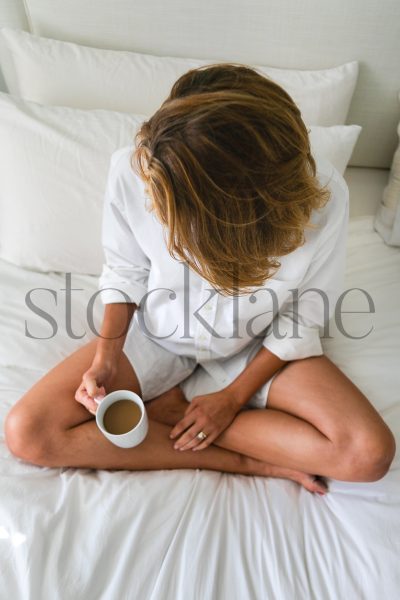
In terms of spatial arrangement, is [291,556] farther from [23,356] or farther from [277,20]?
[277,20]

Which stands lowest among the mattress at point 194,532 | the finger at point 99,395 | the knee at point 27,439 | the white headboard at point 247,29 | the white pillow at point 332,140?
the mattress at point 194,532

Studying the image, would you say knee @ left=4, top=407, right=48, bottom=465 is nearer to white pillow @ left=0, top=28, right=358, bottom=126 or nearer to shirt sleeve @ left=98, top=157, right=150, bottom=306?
shirt sleeve @ left=98, top=157, right=150, bottom=306

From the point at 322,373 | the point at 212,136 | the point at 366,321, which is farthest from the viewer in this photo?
the point at 366,321

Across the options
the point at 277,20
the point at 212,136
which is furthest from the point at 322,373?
the point at 277,20

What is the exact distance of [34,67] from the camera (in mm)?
1056

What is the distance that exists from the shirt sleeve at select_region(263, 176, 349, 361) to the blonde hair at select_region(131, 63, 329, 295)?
187 millimetres

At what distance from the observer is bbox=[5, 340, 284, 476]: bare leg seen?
0.79 m

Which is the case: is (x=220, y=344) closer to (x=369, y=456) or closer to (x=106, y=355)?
(x=106, y=355)

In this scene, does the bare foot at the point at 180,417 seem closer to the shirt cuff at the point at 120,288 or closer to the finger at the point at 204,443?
the finger at the point at 204,443

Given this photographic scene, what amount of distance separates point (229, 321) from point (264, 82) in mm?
445

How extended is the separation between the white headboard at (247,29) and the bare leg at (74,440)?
84 cm

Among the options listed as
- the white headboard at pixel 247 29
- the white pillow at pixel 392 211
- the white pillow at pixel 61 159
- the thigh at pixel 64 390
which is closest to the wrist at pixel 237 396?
the thigh at pixel 64 390

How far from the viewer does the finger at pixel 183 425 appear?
86 cm

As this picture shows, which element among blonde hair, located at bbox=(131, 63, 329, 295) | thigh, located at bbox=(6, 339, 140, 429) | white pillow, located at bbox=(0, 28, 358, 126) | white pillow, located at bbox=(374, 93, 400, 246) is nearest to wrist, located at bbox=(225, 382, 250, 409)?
thigh, located at bbox=(6, 339, 140, 429)
